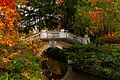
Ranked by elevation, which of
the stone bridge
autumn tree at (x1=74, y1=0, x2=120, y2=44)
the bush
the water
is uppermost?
autumn tree at (x1=74, y1=0, x2=120, y2=44)

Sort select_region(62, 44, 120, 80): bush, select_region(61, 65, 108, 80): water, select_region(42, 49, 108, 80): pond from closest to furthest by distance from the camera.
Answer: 1. select_region(62, 44, 120, 80): bush
2. select_region(61, 65, 108, 80): water
3. select_region(42, 49, 108, 80): pond

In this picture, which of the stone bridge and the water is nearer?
the water

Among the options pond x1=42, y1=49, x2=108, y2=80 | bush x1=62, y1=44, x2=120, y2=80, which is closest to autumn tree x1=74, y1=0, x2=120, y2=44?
bush x1=62, y1=44, x2=120, y2=80

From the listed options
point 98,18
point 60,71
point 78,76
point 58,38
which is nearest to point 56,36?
point 58,38

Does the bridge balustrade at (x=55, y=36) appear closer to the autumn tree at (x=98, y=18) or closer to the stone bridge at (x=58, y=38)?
the stone bridge at (x=58, y=38)

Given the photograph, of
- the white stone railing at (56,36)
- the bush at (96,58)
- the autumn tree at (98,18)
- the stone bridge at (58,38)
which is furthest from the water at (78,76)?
the autumn tree at (98,18)

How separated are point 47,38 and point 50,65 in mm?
4565

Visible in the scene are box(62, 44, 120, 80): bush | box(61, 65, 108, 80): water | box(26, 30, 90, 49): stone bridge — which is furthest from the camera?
box(26, 30, 90, 49): stone bridge

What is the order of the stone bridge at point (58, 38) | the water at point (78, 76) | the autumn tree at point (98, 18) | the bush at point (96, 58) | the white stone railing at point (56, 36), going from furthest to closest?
the stone bridge at point (58, 38), the white stone railing at point (56, 36), the water at point (78, 76), the bush at point (96, 58), the autumn tree at point (98, 18)

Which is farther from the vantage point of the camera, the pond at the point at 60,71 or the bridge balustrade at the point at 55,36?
the bridge balustrade at the point at 55,36

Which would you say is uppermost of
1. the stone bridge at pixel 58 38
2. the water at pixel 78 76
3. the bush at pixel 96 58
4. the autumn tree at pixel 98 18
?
the autumn tree at pixel 98 18

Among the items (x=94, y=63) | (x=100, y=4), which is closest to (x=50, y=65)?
(x=94, y=63)

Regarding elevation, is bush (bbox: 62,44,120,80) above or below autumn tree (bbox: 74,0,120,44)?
below

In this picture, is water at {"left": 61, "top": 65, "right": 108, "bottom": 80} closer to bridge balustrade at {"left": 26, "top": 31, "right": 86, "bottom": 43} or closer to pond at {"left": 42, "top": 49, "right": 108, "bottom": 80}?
pond at {"left": 42, "top": 49, "right": 108, "bottom": 80}
